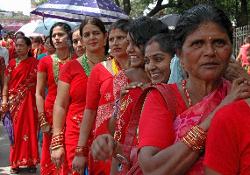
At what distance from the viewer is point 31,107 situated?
7066 millimetres

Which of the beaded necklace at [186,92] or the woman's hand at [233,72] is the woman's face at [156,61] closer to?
the beaded necklace at [186,92]

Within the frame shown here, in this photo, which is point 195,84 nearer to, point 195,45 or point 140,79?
point 195,45

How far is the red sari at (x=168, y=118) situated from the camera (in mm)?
1861

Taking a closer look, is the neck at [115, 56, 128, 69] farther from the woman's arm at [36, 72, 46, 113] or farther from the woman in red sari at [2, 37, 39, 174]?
the woman in red sari at [2, 37, 39, 174]

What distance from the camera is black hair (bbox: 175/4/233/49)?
1.95m

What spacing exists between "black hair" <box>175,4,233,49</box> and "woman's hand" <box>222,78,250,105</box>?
0.87 feet

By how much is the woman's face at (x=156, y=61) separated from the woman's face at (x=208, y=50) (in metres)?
0.58

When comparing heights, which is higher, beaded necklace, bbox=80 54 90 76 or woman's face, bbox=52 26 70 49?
woman's face, bbox=52 26 70 49

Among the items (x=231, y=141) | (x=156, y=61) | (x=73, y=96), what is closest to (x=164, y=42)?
(x=156, y=61)

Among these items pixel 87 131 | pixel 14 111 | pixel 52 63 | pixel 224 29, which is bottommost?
pixel 14 111

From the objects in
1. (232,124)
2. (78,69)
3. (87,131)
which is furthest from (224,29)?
(78,69)

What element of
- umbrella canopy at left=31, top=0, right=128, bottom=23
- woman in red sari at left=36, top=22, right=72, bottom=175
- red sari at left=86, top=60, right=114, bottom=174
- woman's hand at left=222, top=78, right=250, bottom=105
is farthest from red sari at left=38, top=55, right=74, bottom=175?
woman's hand at left=222, top=78, right=250, bottom=105

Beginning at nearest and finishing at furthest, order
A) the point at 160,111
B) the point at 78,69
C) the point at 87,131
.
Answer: the point at 160,111, the point at 87,131, the point at 78,69

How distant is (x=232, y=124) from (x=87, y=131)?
2.08 metres
